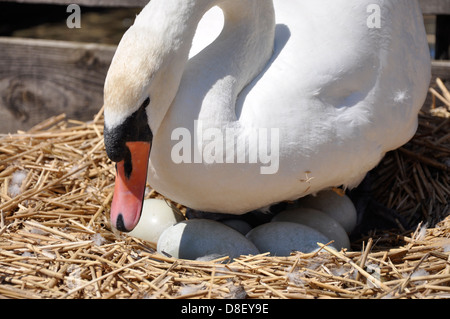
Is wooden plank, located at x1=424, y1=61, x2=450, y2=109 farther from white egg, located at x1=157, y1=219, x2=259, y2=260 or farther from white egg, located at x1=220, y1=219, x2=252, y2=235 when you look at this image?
white egg, located at x1=157, y1=219, x2=259, y2=260

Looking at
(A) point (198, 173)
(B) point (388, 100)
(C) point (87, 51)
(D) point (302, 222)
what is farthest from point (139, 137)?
(C) point (87, 51)

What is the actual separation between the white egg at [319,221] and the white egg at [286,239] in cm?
12

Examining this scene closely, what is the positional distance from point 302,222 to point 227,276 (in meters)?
0.51

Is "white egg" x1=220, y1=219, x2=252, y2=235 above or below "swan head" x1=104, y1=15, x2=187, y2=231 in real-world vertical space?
below

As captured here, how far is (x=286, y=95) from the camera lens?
2.04m

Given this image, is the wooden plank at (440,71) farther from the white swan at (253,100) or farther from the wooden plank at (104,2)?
the wooden plank at (104,2)

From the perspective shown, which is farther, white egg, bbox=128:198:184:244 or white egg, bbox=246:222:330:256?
white egg, bbox=128:198:184:244

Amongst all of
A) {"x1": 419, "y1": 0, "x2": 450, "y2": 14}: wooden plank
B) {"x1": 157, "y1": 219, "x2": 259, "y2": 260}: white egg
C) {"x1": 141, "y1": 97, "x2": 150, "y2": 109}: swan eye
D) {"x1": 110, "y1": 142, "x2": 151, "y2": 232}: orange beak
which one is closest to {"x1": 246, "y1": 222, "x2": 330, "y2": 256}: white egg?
{"x1": 157, "y1": 219, "x2": 259, "y2": 260}: white egg

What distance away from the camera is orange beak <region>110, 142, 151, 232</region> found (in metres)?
1.97

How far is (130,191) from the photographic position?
6.50 ft

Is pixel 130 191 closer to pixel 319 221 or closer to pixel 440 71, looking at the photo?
pixel 319 221

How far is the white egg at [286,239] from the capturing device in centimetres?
→ 213
